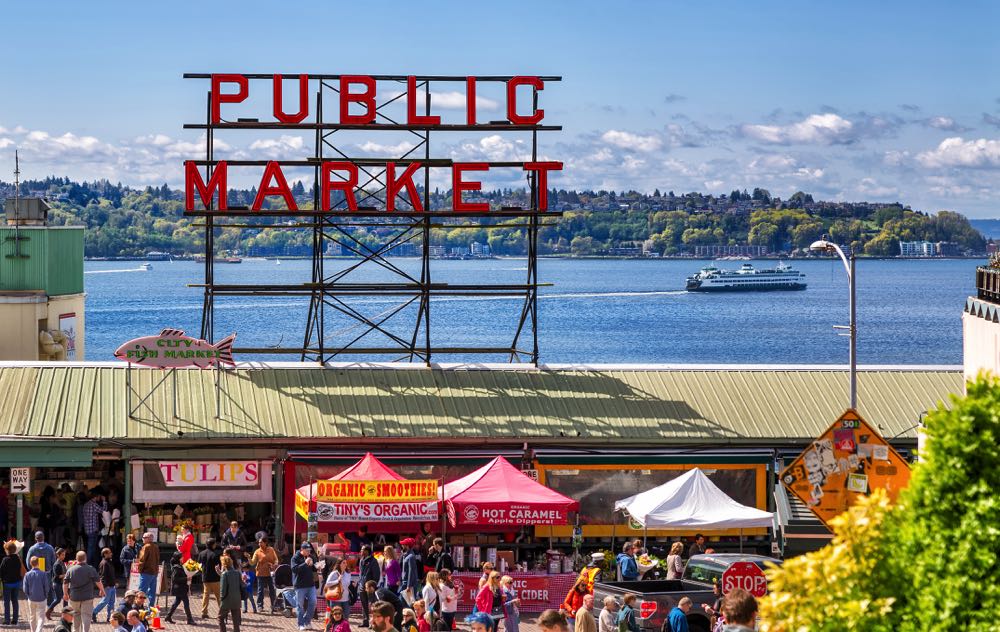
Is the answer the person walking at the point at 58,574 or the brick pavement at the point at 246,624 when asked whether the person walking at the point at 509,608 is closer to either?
the brick pavement at the point at 246,624

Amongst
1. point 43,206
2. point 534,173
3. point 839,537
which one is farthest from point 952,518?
point 43,206

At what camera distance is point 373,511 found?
28.3m

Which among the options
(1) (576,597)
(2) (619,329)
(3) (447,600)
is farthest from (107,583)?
(2) (619,329)

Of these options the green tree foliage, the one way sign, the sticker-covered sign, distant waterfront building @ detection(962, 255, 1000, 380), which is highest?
distant waterfront building @ detection(962, 255, 1000, 380)

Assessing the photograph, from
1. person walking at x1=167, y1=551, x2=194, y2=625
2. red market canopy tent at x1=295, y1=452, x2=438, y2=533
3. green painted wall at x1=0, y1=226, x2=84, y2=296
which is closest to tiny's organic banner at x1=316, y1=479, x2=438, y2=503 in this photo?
red market canopy tent at x1=295, y1=452, x2=438, y2=533

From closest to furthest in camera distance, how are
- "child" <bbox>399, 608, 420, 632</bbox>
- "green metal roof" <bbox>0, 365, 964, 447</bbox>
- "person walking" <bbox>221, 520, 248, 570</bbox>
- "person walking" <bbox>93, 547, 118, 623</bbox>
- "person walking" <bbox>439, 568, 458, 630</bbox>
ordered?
1. "child" <bbox>399, 608, 420, 632</bbox>
2. "person walking" <bbox>439, 568, 458, 630</bbox>
3. "person walking" <bbox>93, 547, 118, 623</bbox>
4. "person walking" <bbox>221, 520, 248, 570</bbox>
5. "green metal roof" <bbox>0, 365, 964, 447</bbox>

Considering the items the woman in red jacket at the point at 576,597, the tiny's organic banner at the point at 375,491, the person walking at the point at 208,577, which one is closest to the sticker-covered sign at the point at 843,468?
the woman in red jacket at the point at 576,597

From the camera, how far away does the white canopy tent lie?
93.2 ft

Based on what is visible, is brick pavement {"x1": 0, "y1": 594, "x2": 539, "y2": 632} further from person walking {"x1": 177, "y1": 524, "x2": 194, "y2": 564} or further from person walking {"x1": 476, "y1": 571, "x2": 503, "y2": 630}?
person walking {"x1": 476, "y1": 571, "x2": 503, "y2": 630}

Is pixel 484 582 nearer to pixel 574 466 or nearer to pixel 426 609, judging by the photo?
pixel 426 609

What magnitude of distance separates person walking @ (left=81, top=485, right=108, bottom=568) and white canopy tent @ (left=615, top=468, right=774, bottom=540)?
34.2 ft

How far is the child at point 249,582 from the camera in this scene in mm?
27366

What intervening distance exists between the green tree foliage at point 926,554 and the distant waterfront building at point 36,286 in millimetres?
33443

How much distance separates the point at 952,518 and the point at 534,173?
2876 cm
